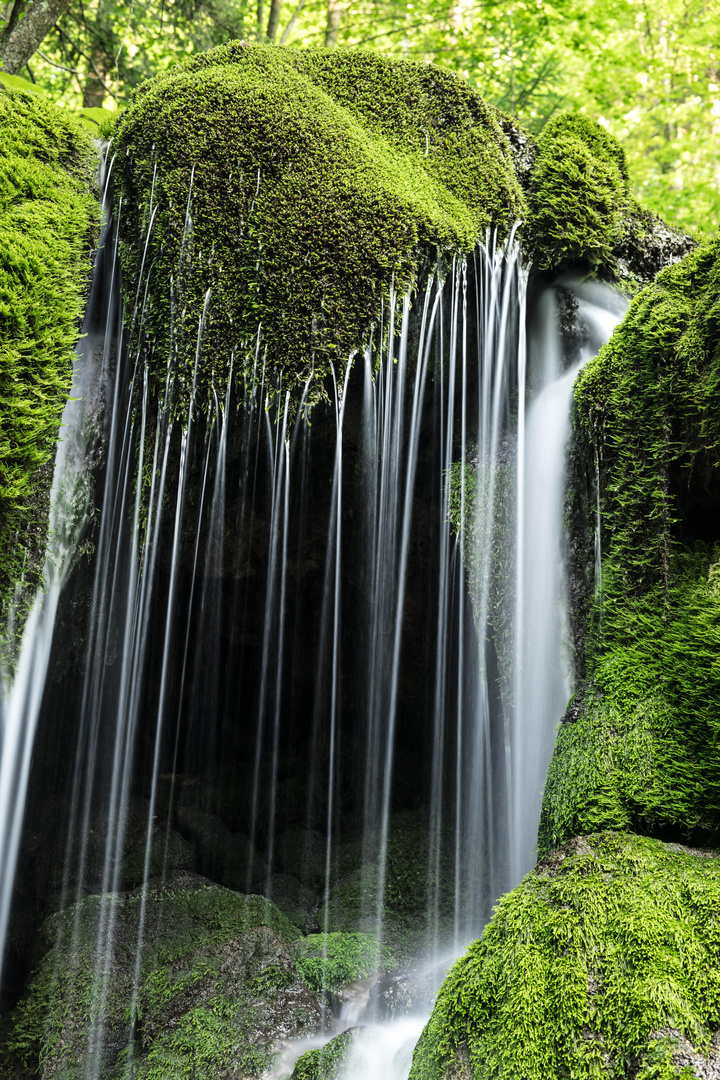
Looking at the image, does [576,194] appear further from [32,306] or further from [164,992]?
[164,992]

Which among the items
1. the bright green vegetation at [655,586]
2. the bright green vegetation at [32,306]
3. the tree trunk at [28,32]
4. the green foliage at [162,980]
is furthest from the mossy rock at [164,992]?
the tree trunk at [28,32]

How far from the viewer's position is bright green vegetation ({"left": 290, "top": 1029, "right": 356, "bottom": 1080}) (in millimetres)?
3055

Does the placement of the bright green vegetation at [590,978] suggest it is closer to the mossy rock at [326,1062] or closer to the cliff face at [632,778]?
the cliff face at [632,778]

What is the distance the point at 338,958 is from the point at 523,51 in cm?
1102

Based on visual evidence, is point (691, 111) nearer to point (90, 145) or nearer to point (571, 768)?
point (90, 145)

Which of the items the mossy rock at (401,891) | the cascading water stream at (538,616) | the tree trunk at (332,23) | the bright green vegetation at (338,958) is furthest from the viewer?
the tree trunk at (332,23)

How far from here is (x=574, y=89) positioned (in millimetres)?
11984

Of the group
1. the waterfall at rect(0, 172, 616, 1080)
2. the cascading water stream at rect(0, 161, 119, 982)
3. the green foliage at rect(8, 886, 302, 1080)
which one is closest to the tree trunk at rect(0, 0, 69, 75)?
the cascading water stream at rect(0, 161, 119, 982)

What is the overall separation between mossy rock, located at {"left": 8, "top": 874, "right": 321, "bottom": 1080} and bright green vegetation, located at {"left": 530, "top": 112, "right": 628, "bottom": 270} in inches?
199

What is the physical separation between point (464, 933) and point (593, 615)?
2.76 metres

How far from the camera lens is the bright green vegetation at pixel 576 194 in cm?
508

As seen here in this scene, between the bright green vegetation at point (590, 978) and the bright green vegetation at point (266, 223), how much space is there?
3.07 meters

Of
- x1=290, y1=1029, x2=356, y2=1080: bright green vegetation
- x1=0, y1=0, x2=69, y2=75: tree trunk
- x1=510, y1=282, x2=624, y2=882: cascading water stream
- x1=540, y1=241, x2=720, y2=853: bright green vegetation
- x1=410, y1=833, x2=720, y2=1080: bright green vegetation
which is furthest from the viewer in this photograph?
x1=0, y1=0, x2=69, y2=75: tree trunk

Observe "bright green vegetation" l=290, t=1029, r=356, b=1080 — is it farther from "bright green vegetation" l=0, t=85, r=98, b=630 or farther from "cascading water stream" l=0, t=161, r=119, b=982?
"bright green vegetation" l=0, t=85, r=98, b=630
